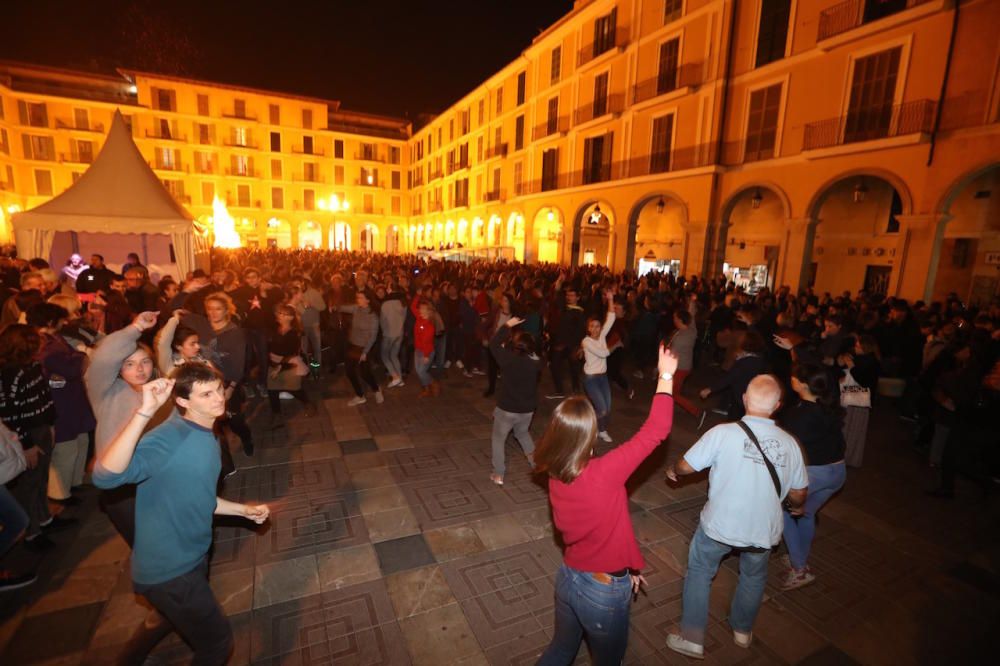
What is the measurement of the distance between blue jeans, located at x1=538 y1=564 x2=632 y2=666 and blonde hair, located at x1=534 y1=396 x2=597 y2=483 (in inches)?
20.7

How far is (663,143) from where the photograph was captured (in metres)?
17.9

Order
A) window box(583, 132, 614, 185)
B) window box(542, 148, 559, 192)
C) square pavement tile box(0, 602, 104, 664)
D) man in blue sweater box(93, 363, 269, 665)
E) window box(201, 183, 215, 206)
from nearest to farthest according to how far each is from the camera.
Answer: man in blue sweater box(93, 363, 269, 665) → square pavement tile box(0, 602, 104, 664) → window box(583, 132, 614, 185) → window box(542, 148, 559, 192) → window box(201, 183, 215, 206)

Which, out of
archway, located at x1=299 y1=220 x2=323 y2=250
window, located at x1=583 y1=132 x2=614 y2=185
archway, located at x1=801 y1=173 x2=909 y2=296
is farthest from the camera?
archway, located at x1=299 y1=220 x2=323 y2=250

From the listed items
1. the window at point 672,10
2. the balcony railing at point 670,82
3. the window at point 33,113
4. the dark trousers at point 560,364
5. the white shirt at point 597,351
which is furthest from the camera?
the window at point 33,113

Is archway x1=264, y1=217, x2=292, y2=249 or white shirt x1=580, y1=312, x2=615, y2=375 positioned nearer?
white shirt x1=580, y1=312, x2=615, y2=375

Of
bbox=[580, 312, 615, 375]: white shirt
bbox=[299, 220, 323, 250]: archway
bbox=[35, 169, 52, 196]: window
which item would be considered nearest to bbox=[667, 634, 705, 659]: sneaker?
bbox=[580, 312, 615, 375]: white shirt

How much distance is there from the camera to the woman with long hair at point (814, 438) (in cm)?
321

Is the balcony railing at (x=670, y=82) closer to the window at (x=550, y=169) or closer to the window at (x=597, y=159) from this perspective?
the window at (x=597, y=159)

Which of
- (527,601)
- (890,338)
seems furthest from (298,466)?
(890,338)

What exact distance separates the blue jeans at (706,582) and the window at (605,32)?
22147 mm

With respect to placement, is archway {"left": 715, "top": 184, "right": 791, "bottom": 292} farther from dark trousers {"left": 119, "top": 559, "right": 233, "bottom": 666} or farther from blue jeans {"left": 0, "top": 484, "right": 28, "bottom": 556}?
blue jeans {"left": 0, "top": 484, "right": 28, "bottom": 556}

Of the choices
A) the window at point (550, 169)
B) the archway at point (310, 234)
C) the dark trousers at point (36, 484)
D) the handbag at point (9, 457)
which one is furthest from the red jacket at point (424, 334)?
the archway at point (310, 234)

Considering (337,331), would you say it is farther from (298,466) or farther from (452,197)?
(452,197)

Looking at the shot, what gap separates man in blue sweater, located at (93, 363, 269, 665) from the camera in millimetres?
2064
